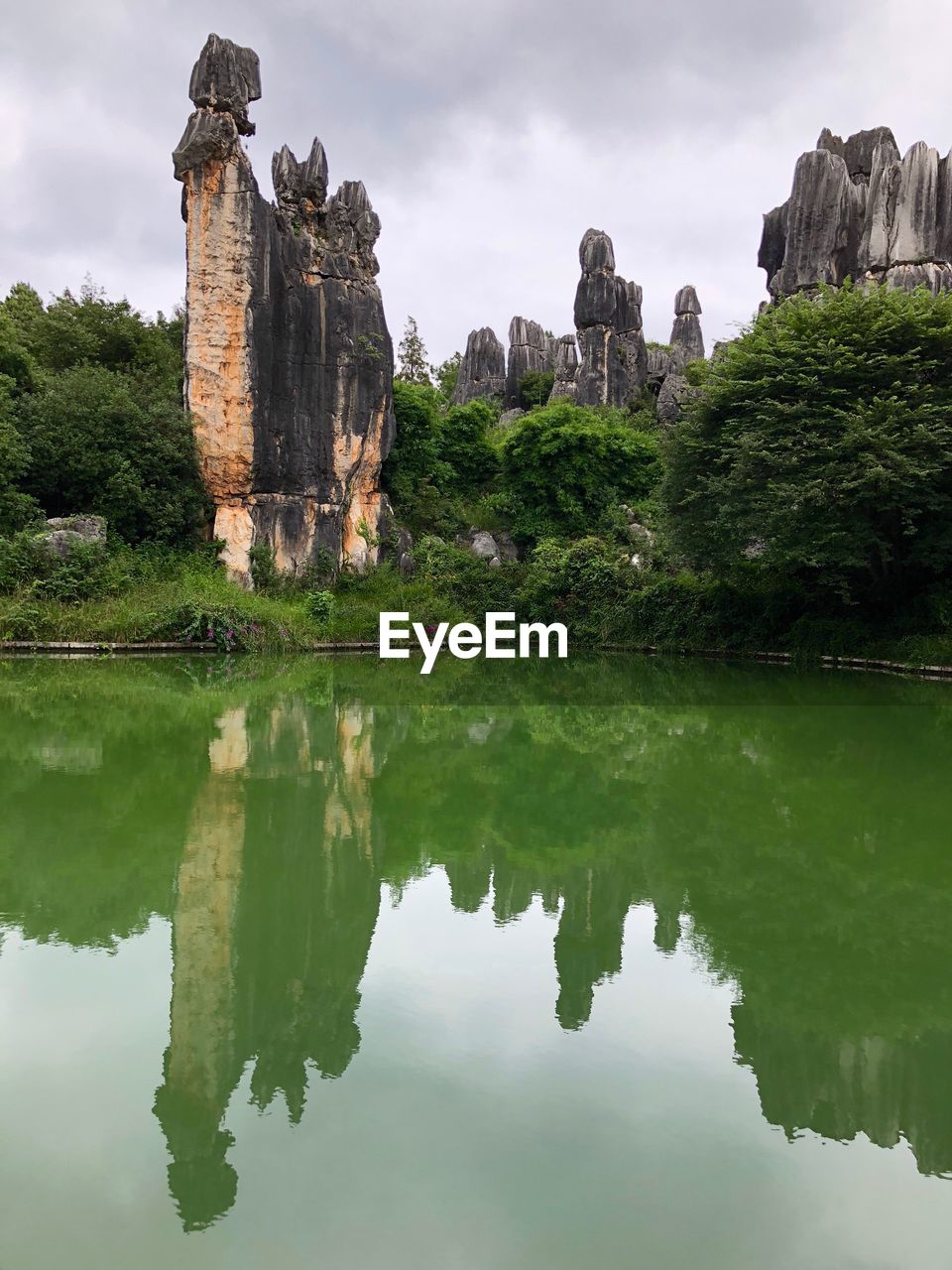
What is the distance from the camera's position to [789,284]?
23.9m

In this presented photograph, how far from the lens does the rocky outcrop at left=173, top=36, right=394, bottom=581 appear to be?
1816 cm

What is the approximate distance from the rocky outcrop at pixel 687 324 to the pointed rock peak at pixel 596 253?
4660mm

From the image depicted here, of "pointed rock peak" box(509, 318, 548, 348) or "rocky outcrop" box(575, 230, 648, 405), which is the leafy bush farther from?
"pointed rock peak" box(509, 318, 548, 348)

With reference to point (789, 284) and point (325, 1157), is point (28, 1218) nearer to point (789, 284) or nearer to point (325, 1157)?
point (325, 1157)

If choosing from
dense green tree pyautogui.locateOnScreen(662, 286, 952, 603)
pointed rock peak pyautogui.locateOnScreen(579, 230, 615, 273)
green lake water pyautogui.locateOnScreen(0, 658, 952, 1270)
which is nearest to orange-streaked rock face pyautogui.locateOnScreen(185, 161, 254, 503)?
dense green tree pyautogui.locateOnScreen(662, 286, 952, 603)

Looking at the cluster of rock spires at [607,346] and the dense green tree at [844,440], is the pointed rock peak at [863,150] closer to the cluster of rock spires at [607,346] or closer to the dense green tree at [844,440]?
the cluster of rock spires at [607,346]

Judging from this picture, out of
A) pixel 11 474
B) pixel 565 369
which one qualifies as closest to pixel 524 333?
pixel 565 369

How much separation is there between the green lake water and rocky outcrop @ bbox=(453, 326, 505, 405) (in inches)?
1440

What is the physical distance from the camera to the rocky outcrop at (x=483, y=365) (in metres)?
41.1

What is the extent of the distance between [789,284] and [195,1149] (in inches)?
1006

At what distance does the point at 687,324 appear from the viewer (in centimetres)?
3778

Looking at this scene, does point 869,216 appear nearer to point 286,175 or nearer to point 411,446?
Answer: point 411,446

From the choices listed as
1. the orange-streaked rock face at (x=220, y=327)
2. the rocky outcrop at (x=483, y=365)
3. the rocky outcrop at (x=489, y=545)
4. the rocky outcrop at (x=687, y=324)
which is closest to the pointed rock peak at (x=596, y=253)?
the rocky outcrop at (x=687, y=324)

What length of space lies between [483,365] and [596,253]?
8.29 m
